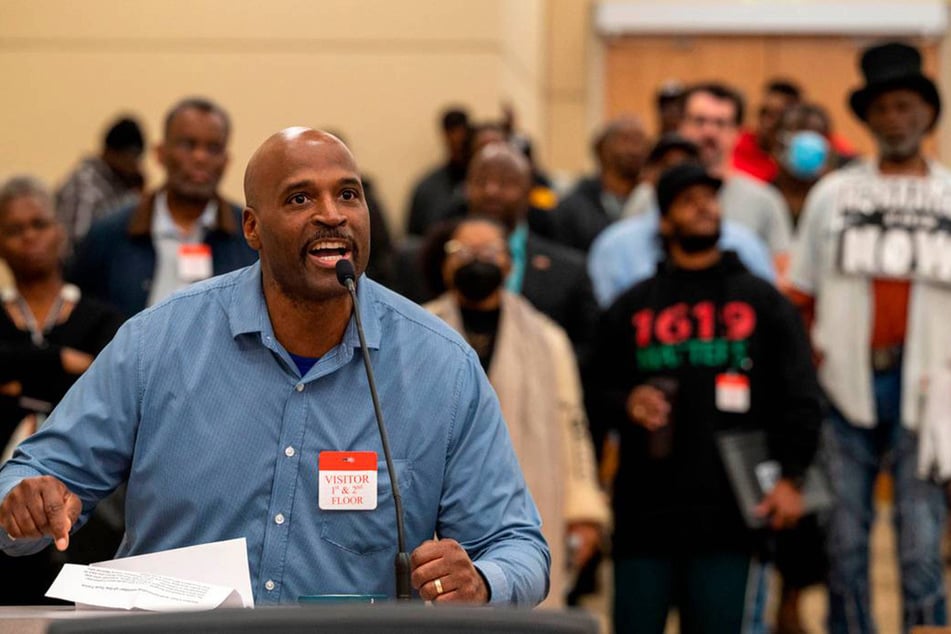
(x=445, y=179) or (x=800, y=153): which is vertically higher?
(x=800, y=153)

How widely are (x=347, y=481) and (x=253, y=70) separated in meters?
7.23

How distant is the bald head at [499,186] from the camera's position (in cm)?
692

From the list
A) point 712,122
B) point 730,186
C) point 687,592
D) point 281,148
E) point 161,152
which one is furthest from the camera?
point 712,122

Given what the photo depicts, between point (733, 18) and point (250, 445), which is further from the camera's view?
point (733, 18)

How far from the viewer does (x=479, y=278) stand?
5.81 m

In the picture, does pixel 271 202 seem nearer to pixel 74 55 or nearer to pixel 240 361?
pixel 240 361

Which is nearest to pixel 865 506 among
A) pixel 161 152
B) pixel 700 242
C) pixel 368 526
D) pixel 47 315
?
pixel 700 242

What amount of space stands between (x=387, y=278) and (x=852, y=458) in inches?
91.8

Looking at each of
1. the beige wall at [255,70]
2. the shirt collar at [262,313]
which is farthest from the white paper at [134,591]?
the beige wall at [255,70]

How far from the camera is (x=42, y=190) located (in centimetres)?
616

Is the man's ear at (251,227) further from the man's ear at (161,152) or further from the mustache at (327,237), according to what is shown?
the man's ear at (161,152)

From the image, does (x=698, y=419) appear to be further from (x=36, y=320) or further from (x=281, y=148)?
(x=281, y=148)

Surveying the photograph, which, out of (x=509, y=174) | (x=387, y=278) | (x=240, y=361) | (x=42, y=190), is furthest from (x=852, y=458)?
(x=240, y=361)

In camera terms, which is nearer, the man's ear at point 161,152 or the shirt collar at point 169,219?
the shirt collar at point 169,219
